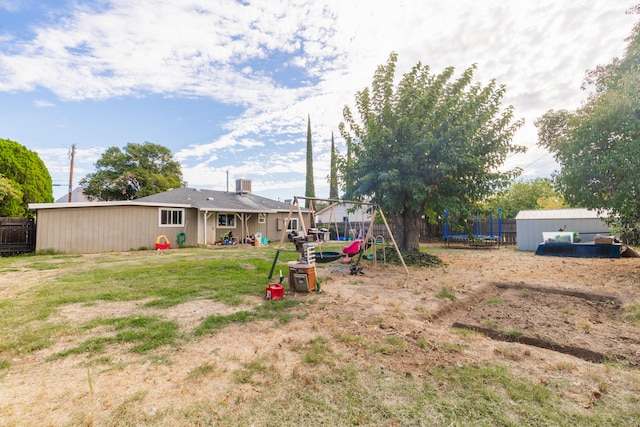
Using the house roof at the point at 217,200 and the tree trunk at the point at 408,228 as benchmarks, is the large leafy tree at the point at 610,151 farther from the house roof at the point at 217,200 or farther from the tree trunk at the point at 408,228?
the house roof at the point at 217,200

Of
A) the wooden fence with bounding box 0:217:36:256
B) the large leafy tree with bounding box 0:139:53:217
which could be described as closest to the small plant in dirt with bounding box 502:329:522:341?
the wooden fence with bounding box 0:217:36:256

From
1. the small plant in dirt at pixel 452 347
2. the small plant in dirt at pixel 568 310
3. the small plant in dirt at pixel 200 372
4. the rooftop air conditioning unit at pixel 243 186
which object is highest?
the rooftop air conditioning unit at pixel 243 186

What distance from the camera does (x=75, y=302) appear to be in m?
5.09

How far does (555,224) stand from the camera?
14172 mm

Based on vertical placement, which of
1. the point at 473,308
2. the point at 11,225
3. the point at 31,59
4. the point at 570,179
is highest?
the point at 31,59

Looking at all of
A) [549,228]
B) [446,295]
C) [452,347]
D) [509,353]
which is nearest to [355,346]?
[452,347]

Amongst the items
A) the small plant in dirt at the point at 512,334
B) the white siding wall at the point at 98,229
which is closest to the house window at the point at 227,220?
the white siding wall at the point at 98,229

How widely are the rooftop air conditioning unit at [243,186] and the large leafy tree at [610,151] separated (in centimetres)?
1882

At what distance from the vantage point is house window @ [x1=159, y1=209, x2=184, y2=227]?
15844 millimetres

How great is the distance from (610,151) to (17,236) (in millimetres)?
21434

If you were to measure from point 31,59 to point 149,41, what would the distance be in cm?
462

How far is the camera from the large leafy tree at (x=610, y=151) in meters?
6.99

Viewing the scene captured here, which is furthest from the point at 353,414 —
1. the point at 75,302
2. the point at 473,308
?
the point at 75,302

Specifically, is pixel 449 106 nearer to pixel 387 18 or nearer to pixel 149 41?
pixel 387 18
